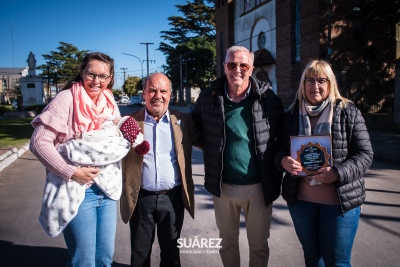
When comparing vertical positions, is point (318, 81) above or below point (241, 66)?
below

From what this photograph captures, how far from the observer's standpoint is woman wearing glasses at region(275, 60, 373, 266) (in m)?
2.34

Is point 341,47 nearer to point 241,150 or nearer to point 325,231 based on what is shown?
point 241,150

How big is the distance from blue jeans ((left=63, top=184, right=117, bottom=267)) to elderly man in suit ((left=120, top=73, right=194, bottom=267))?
0.28 metres

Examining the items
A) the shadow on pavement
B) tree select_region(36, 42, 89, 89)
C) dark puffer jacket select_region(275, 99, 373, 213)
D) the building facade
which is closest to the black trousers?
the shadow on pavement

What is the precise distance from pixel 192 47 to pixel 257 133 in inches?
1655

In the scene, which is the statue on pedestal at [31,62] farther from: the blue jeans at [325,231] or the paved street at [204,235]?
the blue jeans at [325,231]

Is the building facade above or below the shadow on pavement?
above

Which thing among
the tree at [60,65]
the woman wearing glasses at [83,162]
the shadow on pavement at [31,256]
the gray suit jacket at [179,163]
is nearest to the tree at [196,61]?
the tree at [60,65]

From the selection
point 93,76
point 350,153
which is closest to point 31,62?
point 93,76

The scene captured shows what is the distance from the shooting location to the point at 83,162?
2.21 m

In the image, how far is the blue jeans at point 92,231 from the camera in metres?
2.29

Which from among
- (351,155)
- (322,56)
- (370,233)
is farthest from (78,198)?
(322,56)

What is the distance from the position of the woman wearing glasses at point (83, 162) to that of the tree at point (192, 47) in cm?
3934

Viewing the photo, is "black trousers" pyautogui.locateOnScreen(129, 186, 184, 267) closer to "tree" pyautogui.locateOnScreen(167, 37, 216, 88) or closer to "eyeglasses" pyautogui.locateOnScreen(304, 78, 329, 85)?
"eyeglasses" pyautogui.locateOnScreen(304, 78, 329, 85)
